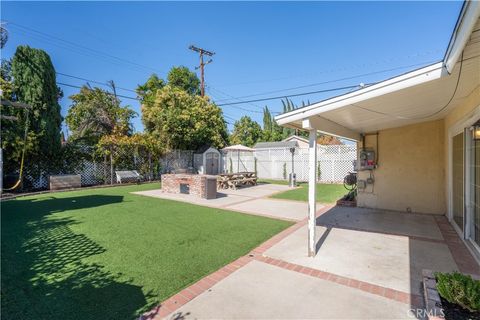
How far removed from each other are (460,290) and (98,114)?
910 inches

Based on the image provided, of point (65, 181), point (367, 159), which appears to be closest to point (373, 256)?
point (367, 159)

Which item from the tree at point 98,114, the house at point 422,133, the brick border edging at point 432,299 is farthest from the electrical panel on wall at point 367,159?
the tree at point 98,114

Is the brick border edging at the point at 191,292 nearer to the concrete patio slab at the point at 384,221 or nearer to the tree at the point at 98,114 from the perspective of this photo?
the concrete patio slab at the point at 384,221

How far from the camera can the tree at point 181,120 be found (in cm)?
1706

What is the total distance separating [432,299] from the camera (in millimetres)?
2326

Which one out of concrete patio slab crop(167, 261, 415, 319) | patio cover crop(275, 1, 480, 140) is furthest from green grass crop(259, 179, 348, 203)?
concrete patio slab crop(167, 261, 415, 319)

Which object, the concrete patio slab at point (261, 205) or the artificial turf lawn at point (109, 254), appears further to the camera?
the concrete patio slab at point (261, 205)

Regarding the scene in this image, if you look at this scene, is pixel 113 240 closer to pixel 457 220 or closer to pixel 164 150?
pixel 457 220

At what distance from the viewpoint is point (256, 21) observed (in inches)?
433

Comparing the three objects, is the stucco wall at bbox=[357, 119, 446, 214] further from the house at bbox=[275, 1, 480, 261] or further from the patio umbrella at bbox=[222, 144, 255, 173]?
the patio umbrella at bbox=[222, 144, 255, 173]

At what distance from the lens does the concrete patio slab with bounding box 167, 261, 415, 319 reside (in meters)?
2.41

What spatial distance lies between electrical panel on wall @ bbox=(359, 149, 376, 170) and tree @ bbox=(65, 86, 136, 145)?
17663 millimetres

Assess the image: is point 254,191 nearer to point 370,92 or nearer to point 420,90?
point 370,92

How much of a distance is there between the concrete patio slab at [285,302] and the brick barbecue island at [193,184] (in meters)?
6.25
